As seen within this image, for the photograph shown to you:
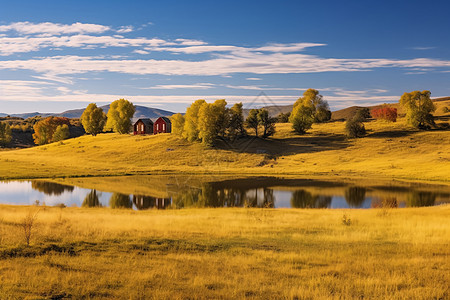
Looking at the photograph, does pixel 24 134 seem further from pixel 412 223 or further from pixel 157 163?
pixel 412 223

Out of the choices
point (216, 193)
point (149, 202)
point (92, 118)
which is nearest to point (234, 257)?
point (149, 202)

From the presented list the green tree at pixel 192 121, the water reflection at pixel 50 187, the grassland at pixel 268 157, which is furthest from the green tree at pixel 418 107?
the water reflection at pixel 50 187

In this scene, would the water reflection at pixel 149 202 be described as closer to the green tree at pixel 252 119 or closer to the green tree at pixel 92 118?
the green tree at pixel 252 119

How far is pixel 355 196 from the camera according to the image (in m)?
46.3

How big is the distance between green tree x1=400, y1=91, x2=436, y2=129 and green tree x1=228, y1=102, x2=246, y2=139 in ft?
146

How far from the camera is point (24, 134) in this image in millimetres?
178750

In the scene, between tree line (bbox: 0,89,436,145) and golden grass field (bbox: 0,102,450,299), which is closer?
golden grass field (bbox: 0,102,450,299)

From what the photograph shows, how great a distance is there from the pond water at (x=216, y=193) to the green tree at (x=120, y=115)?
6464cm

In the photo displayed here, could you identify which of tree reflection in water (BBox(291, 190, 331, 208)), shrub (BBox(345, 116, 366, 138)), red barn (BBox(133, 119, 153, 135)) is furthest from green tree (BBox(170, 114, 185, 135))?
tree reflection in water (BBox(291, 190, 331, 208))

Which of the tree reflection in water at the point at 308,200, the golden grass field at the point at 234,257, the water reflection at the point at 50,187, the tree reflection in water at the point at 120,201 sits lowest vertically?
the tree reflection in water at the point at 308,200

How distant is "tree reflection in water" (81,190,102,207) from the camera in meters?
40.8

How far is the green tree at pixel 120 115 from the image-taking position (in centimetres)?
12381

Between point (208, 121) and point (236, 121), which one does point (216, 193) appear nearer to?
point (208, 121)

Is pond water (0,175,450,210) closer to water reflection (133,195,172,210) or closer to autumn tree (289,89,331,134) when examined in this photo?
water reflection (133,195,172,210)
